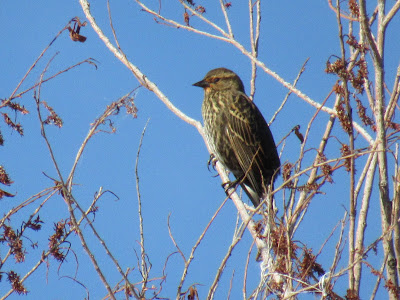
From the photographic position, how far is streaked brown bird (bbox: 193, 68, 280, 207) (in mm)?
5762

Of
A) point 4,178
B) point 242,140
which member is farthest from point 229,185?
point 4,178

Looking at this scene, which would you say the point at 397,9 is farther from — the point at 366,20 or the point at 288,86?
the point at 288,86

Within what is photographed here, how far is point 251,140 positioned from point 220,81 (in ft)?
3.51

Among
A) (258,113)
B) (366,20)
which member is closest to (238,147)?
(258,113)

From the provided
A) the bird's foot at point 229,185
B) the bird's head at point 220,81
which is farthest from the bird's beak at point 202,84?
the bird's foot at point 229,185

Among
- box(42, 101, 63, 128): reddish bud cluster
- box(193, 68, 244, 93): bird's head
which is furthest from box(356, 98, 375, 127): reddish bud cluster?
box(193, 68, 244, 93): bird's head

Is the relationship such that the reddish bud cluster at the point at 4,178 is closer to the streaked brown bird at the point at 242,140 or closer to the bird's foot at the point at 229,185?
the bird's foot at the point at 229,185

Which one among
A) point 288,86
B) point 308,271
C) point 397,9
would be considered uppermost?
point 288,86

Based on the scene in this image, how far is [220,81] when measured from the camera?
22.0ft

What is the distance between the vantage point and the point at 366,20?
3.14m

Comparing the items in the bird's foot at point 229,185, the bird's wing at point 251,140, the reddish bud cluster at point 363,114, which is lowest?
the reddish bud cluster at point 363,114

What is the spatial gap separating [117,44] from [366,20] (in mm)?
2316

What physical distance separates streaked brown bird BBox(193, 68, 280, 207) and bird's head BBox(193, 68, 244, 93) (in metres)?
0.31

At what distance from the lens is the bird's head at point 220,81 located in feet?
21.8
